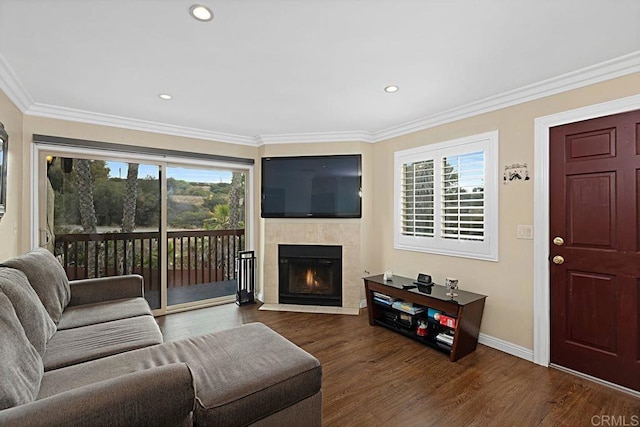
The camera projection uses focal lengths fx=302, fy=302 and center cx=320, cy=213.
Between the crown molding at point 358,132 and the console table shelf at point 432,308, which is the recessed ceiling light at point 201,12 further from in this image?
the console table shelf at point 432,308

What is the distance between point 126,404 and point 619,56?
3.45m

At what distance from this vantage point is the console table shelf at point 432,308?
2.66 meters

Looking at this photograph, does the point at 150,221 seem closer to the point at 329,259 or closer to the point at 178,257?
the point at 178,257

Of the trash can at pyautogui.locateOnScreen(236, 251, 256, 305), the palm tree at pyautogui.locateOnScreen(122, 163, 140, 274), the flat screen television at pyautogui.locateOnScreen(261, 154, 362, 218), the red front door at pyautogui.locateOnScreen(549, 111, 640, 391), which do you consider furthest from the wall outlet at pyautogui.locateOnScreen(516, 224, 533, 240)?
the palm tree at pyautogui.locateOnScreen(122, 163, 140, 274)

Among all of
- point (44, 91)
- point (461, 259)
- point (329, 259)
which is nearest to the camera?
point (44, 91)

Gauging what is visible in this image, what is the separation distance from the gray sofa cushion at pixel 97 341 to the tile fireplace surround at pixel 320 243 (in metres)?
2.06

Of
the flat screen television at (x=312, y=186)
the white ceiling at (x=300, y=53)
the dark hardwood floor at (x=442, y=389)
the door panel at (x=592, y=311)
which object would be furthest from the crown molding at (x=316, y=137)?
the door panel at (x=592, y=311)

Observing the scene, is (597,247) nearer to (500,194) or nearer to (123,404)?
(500,194)

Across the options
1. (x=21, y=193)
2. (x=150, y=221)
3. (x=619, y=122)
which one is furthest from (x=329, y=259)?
(x=21, y=193)

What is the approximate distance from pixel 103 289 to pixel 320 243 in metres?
2.41

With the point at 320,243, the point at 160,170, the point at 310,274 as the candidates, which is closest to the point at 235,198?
the point at 160,170

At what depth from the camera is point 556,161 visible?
8.24ft

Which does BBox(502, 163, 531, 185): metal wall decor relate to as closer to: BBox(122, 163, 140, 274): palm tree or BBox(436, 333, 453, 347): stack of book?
BBox(436, 333, 453, 347): stack of book

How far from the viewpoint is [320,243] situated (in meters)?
4.10
